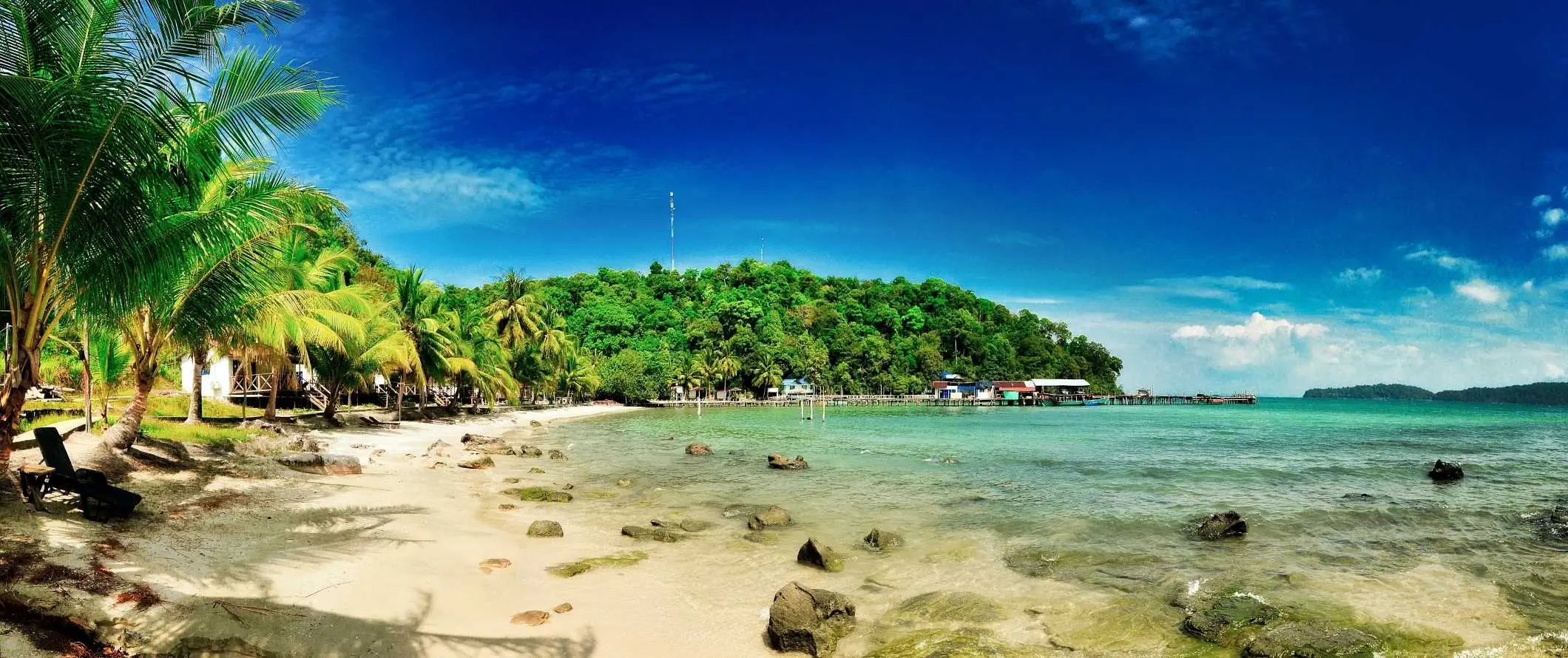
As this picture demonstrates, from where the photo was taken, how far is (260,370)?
29922 mm

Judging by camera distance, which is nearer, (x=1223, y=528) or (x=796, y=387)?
(x=1223, y=528)

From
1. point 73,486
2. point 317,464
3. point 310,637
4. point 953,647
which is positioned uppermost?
point 73,486

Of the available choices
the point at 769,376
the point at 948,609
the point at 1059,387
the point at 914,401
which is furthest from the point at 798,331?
the point at 948,609

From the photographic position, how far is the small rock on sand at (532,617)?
6547mm

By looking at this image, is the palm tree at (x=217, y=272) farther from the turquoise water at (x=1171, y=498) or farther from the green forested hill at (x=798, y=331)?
the green forested hill at (x=798, y=331)

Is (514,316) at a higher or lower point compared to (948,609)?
higher

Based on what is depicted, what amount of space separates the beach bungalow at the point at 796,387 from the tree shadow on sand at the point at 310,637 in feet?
290

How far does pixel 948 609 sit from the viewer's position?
25.5 ft

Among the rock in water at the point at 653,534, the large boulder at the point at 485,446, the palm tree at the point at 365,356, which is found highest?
the palm tree at the point at 365,356

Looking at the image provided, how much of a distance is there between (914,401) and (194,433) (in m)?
94.0

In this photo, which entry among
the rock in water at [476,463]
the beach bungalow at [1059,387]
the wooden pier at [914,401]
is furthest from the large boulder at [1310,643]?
the beach bungalow at [1059,387]

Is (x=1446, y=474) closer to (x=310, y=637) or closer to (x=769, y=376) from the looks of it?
(x=310, y=637)

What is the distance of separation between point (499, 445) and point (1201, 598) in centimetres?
2153

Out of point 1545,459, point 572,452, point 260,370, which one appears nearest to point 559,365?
point 260,370
